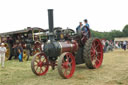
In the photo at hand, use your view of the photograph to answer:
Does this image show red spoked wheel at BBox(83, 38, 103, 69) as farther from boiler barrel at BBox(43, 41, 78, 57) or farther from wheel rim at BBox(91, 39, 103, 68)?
boiler barrel at BBox(43, 41, 78, 57)

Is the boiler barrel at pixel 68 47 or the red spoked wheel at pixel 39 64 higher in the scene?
the boiler barrel at pixel 68 47

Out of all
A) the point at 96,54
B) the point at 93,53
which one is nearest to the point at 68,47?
the point at 93,53

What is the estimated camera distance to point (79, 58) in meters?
6.99

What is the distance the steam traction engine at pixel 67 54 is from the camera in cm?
573

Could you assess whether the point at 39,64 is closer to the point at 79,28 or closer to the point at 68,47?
the point at 68,47

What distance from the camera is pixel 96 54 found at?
7602 millimetres

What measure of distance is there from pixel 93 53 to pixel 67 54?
1888 millimetres

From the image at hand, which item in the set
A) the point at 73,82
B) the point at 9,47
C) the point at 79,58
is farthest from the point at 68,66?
the point at 9,47

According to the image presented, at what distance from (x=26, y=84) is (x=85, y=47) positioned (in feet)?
8.81

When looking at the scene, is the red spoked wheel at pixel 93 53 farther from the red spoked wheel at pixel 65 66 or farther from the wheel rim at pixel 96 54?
the red spoked wheel at pixel 65 66

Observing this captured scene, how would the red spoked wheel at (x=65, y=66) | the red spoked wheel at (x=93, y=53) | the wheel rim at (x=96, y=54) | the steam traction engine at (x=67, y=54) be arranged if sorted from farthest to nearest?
the wheel rim at (x=96, y=54) < the red spoked wheel at (x=93, y=53) < the steam traction engine at (x=67, y=54) < the red spoked wheel at (x=65, y=66)

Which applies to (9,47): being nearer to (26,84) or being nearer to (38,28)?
(38,28)

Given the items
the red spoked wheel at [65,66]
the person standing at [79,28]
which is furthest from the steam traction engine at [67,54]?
the person standing at [79,28]

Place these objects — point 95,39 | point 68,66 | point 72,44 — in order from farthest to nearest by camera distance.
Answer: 1. point 95,39
2. point 72,44
3. point 68,66
